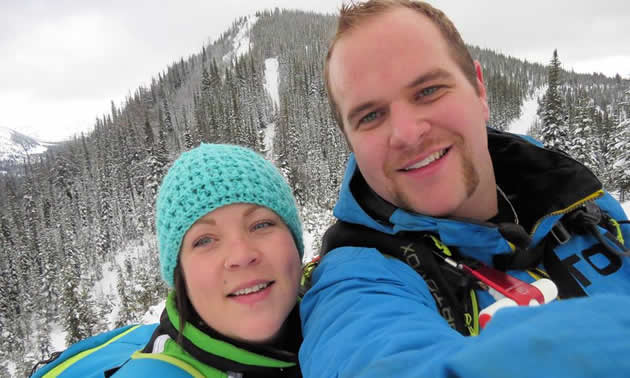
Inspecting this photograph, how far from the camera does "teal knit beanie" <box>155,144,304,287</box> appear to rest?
2.01 m

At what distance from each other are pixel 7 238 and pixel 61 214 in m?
7.44

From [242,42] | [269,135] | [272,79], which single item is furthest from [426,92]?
[242,42]

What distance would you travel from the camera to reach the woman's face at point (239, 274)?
1870 mm

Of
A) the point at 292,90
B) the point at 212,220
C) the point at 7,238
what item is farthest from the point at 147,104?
the point at 212,220

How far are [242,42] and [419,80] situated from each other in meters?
125

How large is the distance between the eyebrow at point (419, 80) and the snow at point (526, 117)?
228 ft

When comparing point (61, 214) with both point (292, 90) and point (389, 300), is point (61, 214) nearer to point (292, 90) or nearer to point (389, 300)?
point (292, 90)

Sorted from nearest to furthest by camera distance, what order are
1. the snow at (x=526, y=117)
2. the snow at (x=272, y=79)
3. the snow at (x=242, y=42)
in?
the snow at (x=526, y=117) < the snow at (x=272, y=79) < the snow at (x=242, y=42)

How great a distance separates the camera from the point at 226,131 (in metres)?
58.9

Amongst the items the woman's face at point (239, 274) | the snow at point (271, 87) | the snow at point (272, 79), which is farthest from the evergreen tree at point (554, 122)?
the snow at point (272, 79)

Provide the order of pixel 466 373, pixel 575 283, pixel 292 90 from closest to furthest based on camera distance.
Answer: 1. pixel 466 373
2. pixel 575 283
3. pixel 292 90

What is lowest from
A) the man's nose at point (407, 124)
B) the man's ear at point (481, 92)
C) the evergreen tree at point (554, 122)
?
the evergreen tree at point (554, 122)

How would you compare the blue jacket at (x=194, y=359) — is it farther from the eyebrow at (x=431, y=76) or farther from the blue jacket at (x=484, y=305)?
the eyebrow at (x=431, y=76)

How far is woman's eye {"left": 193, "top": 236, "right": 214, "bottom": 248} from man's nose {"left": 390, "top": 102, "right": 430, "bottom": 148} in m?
1.22
